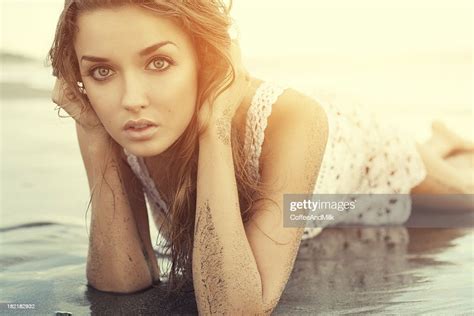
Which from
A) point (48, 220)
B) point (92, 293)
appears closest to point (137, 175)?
point (92, 293)

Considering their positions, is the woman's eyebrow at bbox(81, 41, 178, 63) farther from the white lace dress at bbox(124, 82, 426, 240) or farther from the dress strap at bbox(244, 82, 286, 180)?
the white lace dress at bbox(124, 82, 426, 240)

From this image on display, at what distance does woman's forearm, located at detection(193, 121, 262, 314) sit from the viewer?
1.68 meters

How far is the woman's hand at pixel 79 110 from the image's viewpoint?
1.92 m

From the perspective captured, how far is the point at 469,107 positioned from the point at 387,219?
1.31 m

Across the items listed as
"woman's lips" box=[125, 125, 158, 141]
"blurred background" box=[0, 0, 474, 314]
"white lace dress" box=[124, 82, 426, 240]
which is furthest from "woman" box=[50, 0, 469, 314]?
"white lace dress" box=[124, 82, 426, 240]

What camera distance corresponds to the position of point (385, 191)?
255 cm

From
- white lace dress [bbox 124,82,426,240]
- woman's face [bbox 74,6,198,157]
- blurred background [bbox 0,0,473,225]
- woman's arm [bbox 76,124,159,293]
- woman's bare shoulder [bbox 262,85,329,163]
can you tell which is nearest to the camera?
woman's face [bbox 74,6,198,157]

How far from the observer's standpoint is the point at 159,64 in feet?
5.60

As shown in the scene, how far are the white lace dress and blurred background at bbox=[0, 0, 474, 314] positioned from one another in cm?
13

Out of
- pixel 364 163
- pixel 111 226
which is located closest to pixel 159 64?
pixel 111 226

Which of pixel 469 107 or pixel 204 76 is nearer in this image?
pixel 204 76

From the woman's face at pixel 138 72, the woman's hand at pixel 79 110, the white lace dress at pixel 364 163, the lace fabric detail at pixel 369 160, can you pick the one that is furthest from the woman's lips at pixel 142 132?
the lace fabric detail at pixel 369 160

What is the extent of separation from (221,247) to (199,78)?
15.1 inches

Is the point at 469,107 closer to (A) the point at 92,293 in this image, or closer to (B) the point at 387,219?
(B) the point at 387,219
